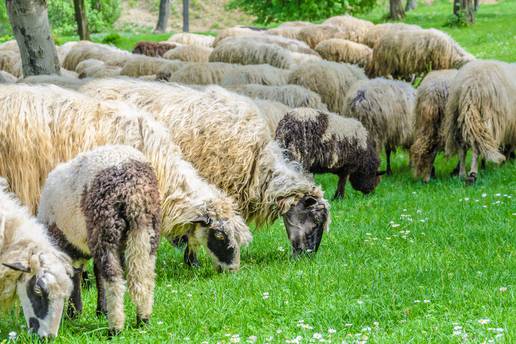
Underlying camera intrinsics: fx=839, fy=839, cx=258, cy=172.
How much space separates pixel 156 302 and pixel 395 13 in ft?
92.3

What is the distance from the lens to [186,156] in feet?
23.0

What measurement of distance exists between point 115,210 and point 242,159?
7.42ft

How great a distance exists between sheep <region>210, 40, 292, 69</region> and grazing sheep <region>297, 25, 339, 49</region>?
22.3ft

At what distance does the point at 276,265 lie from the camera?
675 cm

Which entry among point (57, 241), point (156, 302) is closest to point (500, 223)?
point (156, 302)

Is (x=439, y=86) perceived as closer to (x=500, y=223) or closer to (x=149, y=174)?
(x=500, y=223)

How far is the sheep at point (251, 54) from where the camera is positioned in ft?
53.4

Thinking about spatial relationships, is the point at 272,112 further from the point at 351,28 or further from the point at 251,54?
the point at 351,28

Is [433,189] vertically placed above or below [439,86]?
below

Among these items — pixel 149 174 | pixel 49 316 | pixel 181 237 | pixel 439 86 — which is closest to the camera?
pixel 49 316

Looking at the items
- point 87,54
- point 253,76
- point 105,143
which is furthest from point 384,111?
point 87,54

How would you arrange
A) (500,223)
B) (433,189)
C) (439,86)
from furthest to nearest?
(439,86)
(433,189)
(500,223)

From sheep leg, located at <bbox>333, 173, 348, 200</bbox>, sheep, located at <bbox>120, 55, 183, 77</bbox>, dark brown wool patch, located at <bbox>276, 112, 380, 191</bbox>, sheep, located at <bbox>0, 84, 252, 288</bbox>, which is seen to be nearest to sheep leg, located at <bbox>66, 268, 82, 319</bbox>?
sheep, located at <bbox>0, 84, 252, 288</bbox>

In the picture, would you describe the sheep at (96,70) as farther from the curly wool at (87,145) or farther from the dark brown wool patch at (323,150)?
the curly wool at (87,145)
